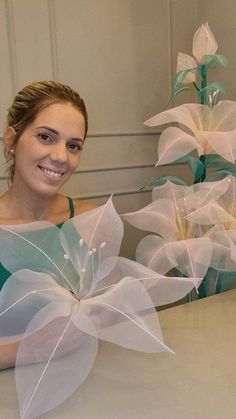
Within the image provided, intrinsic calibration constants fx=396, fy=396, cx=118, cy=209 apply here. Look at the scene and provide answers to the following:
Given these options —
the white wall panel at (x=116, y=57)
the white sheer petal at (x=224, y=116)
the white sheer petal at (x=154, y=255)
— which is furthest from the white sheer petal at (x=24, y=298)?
the white wall panel at (x=116, y=57)

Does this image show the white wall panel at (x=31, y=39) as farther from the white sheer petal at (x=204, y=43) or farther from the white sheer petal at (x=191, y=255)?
the white sheer petal at (x=191, y=255)

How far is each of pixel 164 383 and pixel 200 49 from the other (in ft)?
3.30

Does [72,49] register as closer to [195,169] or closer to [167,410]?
[195,169]

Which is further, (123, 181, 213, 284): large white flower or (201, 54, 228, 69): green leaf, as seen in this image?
(201, 54, 228, 69): green leaf

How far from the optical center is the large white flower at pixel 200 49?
1.23m

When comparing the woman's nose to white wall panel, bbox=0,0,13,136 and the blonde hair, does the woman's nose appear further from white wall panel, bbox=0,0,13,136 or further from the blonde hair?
white wall panel, bbox=0,0,13,136

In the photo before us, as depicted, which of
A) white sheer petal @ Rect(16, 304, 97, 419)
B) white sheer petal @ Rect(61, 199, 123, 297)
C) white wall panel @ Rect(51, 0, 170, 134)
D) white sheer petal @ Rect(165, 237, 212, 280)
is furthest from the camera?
white wall panel @ Rect(51, 0, 170, 134)

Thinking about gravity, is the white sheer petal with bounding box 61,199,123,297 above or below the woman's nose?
below

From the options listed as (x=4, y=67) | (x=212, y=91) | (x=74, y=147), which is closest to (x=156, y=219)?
(x=74, y=147)

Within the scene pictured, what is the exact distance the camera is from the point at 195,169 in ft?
4.20

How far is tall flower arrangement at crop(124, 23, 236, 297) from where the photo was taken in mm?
956

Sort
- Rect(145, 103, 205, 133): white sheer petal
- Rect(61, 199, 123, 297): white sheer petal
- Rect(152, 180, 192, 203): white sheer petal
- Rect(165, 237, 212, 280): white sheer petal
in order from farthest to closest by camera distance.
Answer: Rect(145, 103, 205, 133): white sheer petal < Rect(152, 180, 192, 203): white sheer petal < Rect(165, 237, 212, 280): white sheer petal < Rect(61, 199, 123, 297): white sheer petal

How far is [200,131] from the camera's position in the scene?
1.17 metres

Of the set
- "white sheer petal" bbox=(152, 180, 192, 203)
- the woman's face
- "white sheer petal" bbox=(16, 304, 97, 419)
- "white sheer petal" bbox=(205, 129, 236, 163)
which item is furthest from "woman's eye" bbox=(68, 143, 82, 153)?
"white sheer petal" bbox=(16, 304, 97, 419)
